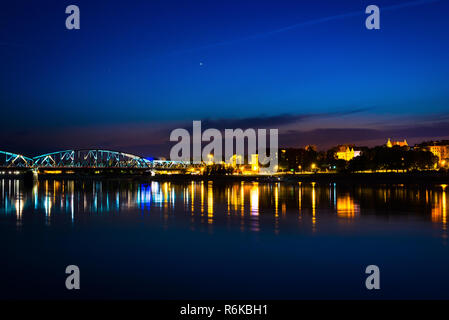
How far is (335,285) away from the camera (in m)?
10.5

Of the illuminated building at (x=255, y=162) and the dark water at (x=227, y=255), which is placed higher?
the illuminated building at (x=255, y=162)

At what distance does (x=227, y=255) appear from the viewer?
45.0ft

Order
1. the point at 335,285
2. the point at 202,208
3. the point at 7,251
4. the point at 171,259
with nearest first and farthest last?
the point at 335,285 < the point at 171,259 < the point at 7,251 < the point at 202,208

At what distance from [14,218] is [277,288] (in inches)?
699

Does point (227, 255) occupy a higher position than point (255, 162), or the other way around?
point (255, 162)

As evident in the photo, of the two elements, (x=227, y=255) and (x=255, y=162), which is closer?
(x=227, y=255)

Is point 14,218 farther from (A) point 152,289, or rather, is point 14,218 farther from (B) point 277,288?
(B) point 277,288

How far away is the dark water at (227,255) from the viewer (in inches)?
397

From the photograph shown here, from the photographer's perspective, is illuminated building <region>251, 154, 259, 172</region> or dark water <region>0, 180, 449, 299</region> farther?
illuminated building <region>251, 154, 259, 172</region>

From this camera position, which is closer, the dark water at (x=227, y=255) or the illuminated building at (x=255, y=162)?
the dark water at (x=227, y=255)

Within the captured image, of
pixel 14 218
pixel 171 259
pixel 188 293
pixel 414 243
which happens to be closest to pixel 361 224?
pixel 414 243

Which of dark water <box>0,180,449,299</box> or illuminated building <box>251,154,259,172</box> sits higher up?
illuminated building <box>251,154,259,172</box>

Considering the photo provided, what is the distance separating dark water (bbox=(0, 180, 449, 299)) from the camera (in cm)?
1008
